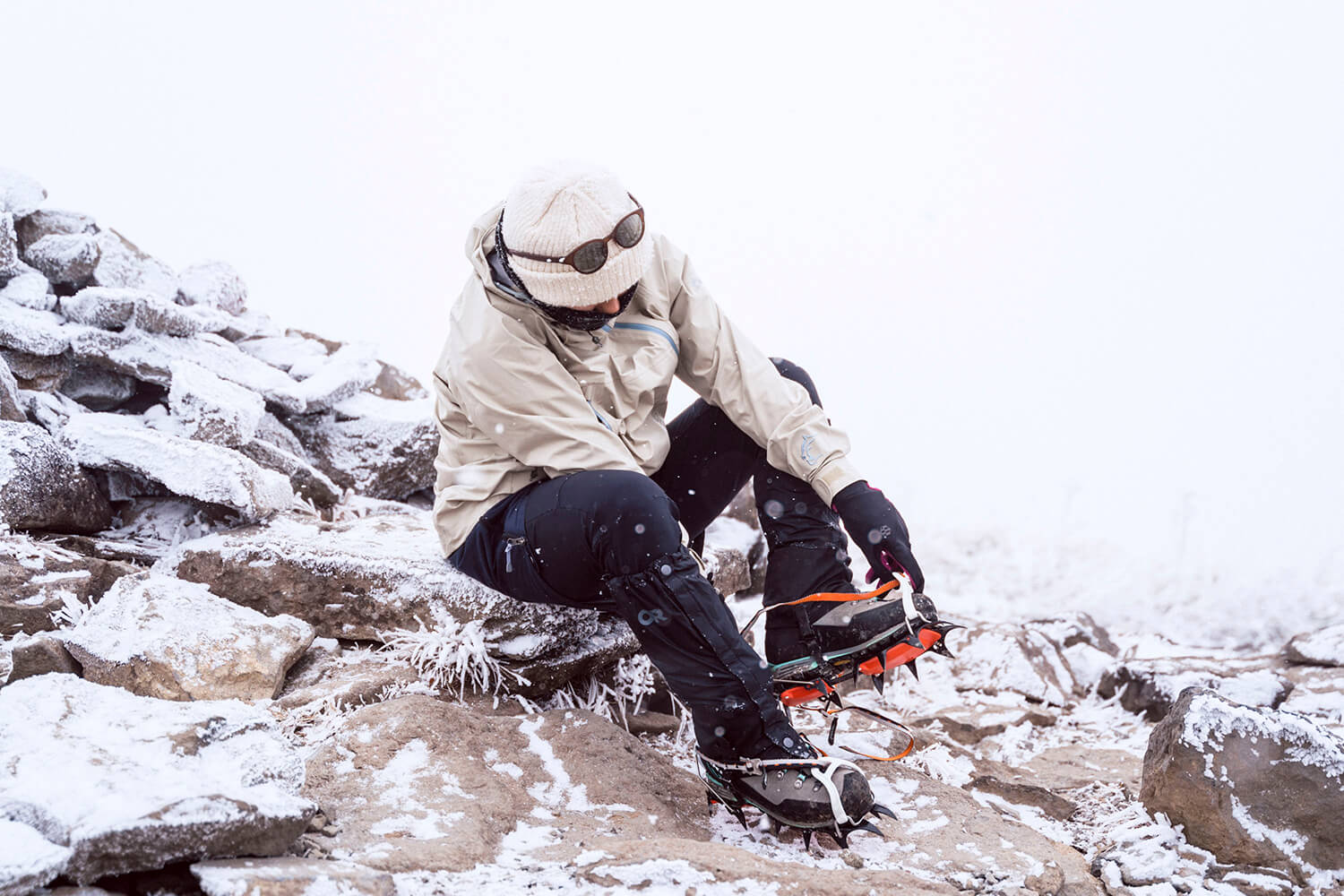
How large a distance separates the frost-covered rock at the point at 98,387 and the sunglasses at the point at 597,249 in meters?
3.06

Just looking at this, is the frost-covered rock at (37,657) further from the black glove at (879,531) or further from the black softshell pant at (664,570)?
the black glove at (879,531)

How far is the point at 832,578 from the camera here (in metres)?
2.81

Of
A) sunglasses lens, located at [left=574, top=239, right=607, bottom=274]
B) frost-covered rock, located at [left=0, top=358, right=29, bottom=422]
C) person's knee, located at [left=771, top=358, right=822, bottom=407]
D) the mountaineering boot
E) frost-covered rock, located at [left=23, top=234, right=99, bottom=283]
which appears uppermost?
sunglasses lens, located at [left=574, top=239, right=607, bottom=274]

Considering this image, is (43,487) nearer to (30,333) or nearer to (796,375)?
(30,333)

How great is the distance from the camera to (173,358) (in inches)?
185

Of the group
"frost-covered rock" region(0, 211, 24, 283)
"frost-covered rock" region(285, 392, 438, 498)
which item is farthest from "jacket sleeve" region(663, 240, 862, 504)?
"frost-covered rock" region(0, 211, 24, 283)

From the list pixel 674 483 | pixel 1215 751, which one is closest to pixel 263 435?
pixel 674 483

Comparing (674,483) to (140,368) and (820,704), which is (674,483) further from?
(140,368)

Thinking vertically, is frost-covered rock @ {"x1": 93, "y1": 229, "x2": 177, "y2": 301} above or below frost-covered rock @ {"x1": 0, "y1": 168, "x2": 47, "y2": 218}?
below

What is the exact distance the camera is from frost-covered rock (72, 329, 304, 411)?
179 inches

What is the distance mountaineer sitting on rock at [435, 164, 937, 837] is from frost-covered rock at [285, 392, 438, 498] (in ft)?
6.66

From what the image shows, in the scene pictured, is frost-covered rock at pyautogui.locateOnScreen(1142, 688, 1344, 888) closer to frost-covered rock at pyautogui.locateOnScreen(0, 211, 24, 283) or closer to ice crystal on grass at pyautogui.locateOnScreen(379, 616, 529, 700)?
ice crystal on grass at pyautogui.locateOnScreen(379, 616, 529, 700)

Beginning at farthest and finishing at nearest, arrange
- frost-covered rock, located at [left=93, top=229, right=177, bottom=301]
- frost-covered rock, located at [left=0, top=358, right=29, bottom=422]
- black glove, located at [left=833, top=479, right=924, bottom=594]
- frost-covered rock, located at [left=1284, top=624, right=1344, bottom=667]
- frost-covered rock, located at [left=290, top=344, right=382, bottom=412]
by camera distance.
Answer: frost-covered rock, located at [left=93, top=229, right=177, bottom=301] < frost-covered rock, located at [left=290, top=344, right=382, bottom=412] < frost-covered rock, located at [left=1284, top=624, right=1344, bottom=667] < frost-covered rock, located at [left=0, top=358, right=29, bottom=422] < black glove, located at [left=833, top=479, right=924, bottom=594]

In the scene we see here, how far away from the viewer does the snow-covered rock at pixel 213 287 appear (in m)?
6.20
